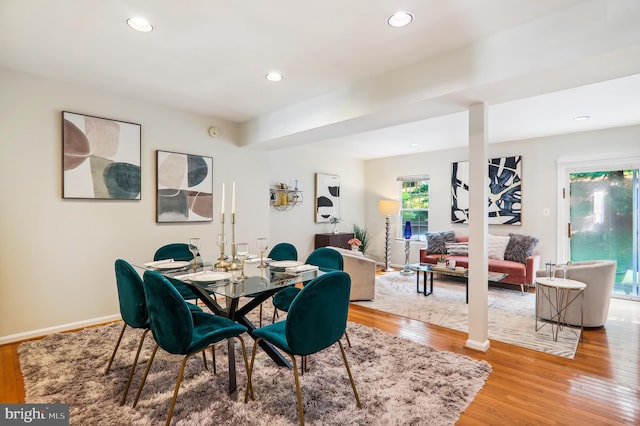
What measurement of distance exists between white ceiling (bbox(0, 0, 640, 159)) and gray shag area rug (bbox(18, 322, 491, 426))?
223 centimetres

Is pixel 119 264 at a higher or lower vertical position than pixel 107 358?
higher

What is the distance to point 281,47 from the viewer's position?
8.43 feet

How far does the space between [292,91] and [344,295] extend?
244cm

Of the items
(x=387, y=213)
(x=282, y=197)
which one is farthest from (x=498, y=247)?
(x=282, y=197)

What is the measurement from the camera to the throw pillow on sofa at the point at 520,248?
16.5ft

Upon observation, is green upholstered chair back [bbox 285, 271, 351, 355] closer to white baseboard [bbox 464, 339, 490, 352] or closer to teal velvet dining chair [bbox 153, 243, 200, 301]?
white baseboard [bbox 464, 339, 490, 352]

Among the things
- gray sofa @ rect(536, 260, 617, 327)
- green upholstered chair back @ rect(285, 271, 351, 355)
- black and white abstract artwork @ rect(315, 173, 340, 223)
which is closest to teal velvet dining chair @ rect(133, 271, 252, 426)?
green upholstered chair back @ rect(285, 271, 351, 355)

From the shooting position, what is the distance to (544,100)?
3.62 metres

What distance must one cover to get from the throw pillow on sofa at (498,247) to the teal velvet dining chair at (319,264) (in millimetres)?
3510

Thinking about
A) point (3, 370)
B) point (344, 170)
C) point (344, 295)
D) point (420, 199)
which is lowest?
point (3, 370)

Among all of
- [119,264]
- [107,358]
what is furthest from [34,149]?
[107,358]

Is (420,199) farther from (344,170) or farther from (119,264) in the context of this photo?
(119,264)

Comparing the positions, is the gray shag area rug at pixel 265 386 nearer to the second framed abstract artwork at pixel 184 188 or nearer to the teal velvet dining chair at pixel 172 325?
the teal velvet dining chair at pixel 172 325

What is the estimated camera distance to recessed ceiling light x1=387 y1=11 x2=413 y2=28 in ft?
6.97
